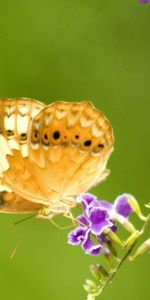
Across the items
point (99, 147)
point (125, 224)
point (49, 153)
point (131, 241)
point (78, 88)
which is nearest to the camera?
point (131, 241)

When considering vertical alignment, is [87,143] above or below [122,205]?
above

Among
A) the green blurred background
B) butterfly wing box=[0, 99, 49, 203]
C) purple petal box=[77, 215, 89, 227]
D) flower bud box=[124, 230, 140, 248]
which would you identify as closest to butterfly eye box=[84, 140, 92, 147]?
butterfly wing box=[0, 99, 49, 203]

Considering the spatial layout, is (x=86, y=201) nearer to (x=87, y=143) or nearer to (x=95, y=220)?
(x=95, y=220)

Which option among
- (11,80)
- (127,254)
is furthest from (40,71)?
(127,254)

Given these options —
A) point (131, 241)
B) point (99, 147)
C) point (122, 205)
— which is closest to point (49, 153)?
point (99, 147)

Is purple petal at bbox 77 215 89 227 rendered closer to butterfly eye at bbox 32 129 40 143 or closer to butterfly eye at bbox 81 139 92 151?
butterfly eye at bbox 81 139 92 151

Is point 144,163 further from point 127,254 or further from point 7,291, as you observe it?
point 127,254

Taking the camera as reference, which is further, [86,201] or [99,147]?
[99,147]
